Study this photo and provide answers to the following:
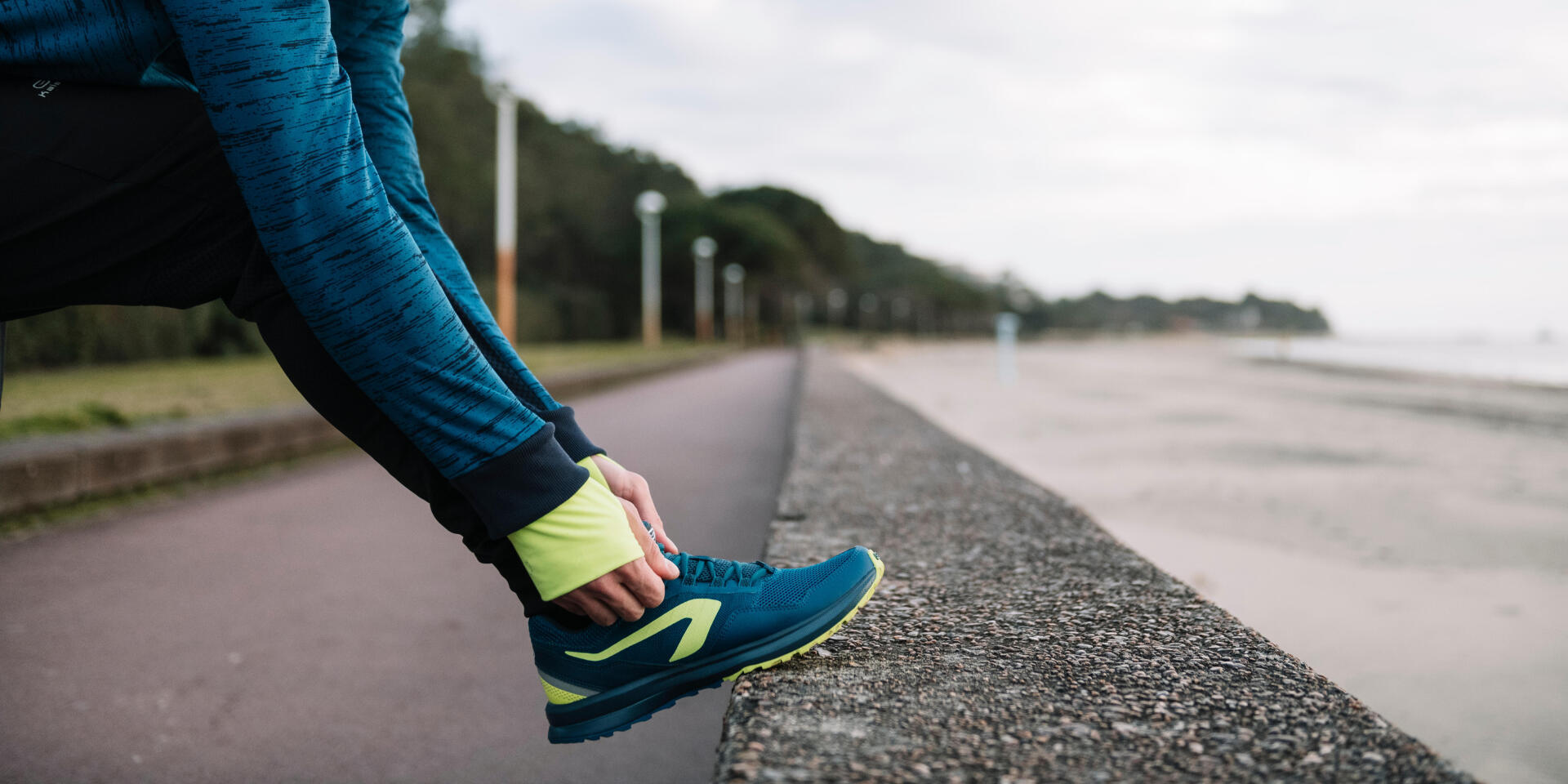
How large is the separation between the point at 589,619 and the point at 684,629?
0.13m

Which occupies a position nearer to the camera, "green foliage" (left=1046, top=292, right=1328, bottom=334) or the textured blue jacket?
the textured blue jacket

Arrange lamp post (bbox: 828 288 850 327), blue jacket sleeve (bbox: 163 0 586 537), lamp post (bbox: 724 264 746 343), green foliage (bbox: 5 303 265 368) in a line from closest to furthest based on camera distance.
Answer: blue jacket sleeve (bbox: 163 0 586 537), green foliage (bbox: 5 303 265 368), lamp post (bbox: 724 264 746 343), lamp post (bbox: 828 288 850 327)

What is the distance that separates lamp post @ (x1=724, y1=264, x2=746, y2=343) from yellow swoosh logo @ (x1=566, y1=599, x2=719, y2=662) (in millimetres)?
56827

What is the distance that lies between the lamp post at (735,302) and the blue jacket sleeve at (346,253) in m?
57.0

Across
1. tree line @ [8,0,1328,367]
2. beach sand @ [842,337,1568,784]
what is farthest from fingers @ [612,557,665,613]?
tree line @ [8,0,1328,367]

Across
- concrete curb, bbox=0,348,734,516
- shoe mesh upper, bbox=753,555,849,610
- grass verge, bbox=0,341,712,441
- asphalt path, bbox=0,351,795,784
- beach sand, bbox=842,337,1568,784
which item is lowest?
beach sand, bbox=842,337,1568,784

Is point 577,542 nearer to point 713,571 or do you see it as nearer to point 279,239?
point 713,571

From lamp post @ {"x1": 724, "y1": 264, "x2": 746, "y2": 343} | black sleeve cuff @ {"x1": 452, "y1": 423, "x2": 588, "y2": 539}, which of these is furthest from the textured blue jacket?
lamp post @ {"x1": 724, "y1": 264, "x2": 746, "y2": 343}

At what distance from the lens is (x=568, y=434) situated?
4.43 ft

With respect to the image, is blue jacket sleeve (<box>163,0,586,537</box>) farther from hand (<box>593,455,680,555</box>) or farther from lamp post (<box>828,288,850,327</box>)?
lamp post (<box>828,288,850,327</box>)

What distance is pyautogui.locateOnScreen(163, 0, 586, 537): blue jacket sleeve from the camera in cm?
98

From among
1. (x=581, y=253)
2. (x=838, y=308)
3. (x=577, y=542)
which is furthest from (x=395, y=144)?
(x=838, y=308)

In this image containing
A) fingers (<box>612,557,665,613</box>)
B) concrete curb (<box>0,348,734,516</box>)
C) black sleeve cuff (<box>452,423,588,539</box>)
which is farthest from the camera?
concrete curb (<box>0,348,734,516</box>)

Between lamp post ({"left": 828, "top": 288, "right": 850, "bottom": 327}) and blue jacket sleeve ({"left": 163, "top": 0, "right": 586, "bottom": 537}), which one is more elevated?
lamp post ({"left": 828, "top": 288, "right": 850, "bottom": 327})
